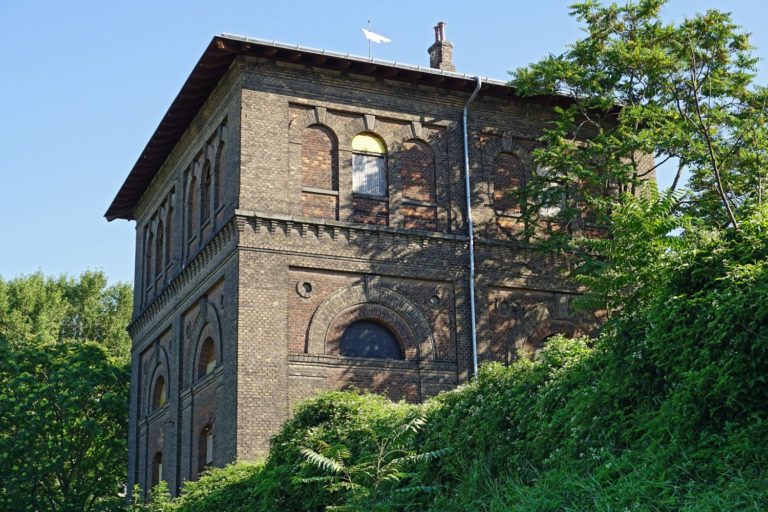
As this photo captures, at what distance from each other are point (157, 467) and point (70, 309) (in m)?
24.7

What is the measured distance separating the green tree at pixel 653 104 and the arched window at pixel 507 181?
4.28 ft

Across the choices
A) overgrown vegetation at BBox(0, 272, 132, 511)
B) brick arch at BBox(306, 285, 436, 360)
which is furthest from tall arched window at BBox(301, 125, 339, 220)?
overgrown vegetation at BBox(0, 272, 132, 511)

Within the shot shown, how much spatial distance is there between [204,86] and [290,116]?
10.0ft

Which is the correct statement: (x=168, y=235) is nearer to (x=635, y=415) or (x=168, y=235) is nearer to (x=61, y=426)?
(x=61, y=426)

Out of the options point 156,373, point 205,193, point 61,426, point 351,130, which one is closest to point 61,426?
point 61,426

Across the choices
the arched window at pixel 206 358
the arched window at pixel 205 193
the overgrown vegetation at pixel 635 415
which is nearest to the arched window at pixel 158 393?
the arched window at pixel 206 358

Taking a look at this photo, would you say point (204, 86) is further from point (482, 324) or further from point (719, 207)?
point (719, 207)

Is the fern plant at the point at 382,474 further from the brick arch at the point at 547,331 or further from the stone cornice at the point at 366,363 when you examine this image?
the brick arch at the point at 547,331

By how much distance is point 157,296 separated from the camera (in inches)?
1275

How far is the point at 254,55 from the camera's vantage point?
87.1 feet

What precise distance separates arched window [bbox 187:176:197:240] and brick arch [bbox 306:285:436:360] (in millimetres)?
6252

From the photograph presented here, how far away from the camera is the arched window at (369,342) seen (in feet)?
85.3

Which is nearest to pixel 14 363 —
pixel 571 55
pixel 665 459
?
pixel 571 55

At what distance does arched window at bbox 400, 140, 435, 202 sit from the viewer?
91.0 feet
